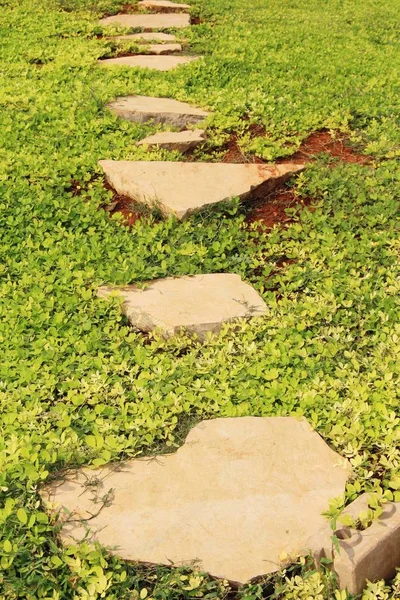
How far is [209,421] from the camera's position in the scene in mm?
3750

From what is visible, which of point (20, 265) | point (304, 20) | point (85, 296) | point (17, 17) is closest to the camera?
point (85, 296)

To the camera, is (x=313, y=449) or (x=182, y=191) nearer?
(x=313, y=449)

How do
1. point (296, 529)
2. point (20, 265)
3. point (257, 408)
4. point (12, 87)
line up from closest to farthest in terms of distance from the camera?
point (296, 529) → point (257, 408) → point (20, 265) → point (12, 87)

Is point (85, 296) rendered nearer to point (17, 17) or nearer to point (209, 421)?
point (209, 421)

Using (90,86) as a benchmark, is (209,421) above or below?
below

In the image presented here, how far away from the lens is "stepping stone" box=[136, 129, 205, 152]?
6.77 meters

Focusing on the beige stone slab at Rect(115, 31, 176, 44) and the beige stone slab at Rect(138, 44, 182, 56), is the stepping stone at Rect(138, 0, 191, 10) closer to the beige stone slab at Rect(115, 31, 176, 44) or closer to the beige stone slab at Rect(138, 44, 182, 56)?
the beige stone slab at Rect(115, 31, 176, 44)

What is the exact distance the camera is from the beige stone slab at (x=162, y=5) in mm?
12109

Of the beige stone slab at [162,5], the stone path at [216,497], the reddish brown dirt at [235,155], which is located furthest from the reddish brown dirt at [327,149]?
the beige stone slab at [162,5]

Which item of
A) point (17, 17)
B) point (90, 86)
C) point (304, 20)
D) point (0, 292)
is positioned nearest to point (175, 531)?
point (0, 292)

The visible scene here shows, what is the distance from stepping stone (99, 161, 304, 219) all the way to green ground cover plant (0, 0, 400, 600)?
0.16 meters

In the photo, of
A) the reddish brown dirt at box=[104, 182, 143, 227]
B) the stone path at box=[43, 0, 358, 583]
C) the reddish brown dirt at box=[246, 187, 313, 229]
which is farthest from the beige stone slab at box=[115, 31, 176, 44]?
the stone path at box=[43, 0, 358, 583]

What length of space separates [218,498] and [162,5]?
10900mm

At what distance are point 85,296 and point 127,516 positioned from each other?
2.03 m
